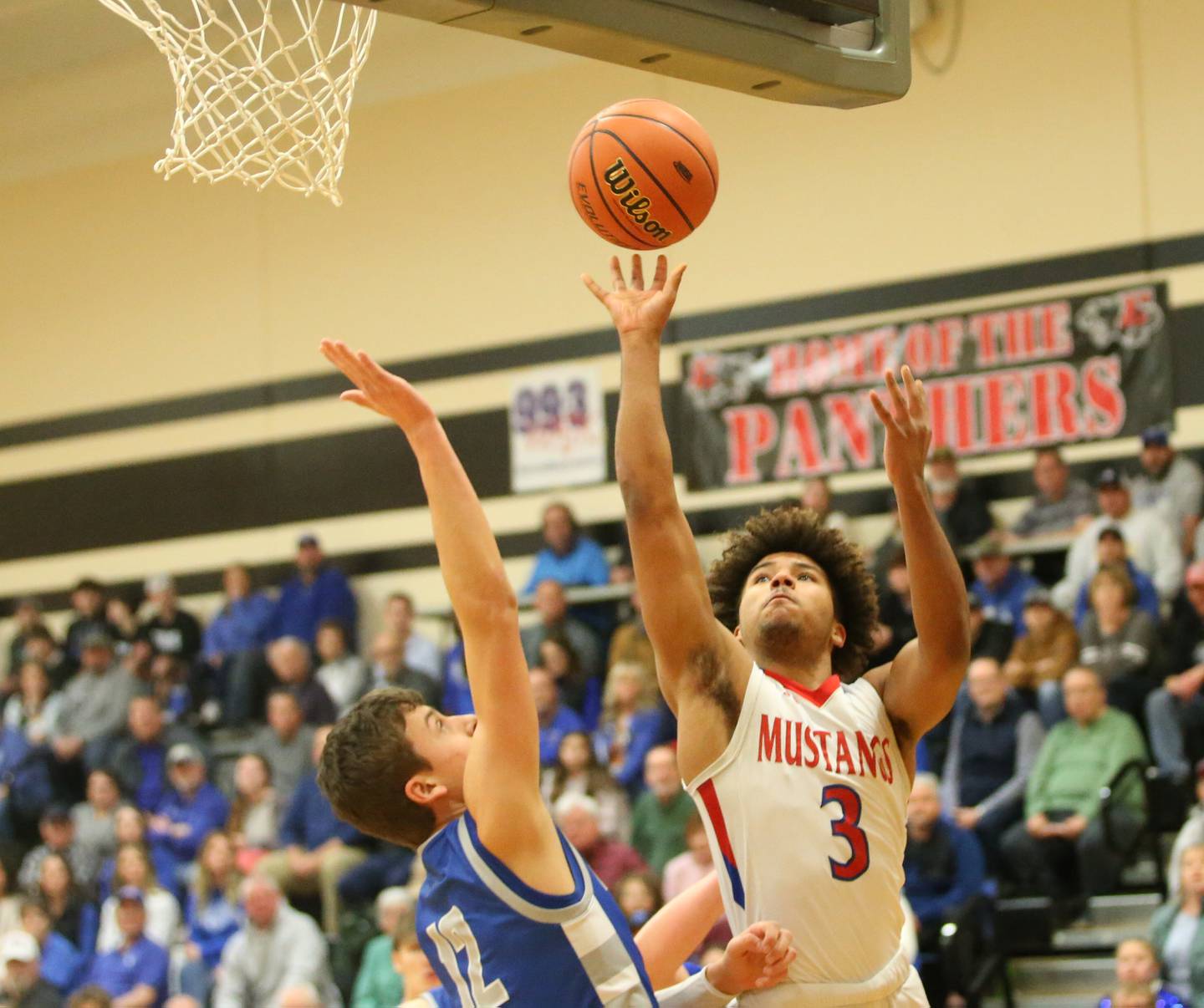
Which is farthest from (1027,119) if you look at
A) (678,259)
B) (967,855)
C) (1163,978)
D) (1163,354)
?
(1163,978)

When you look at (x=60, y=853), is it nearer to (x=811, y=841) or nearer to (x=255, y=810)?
(x=255, y=810)

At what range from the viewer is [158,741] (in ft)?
45.3

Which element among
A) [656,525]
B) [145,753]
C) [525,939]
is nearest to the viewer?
[525,939]


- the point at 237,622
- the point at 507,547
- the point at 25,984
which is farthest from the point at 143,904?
the point at 507,547

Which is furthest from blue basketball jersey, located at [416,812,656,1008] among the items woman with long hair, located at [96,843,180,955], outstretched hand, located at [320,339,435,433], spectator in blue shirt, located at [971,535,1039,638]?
woman with long hair, located at [96,843,180,955]

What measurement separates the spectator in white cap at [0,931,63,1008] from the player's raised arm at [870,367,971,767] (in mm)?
8975

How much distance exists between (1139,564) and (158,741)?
24.3 ft

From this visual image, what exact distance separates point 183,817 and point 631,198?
965 cm

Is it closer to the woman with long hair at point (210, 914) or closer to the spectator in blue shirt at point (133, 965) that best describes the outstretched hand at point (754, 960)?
the woman with long hair at point (210, 914)

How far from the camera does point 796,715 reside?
395 centimetres

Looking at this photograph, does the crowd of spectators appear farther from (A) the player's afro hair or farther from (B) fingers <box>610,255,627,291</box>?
(B) fingers <box>610,255,627,291</box>

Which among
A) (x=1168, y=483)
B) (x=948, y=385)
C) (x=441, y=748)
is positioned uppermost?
(x=948, y=385)

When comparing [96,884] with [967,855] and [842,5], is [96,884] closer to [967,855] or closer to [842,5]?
[967,855]

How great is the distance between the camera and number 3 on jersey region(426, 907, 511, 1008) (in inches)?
133
